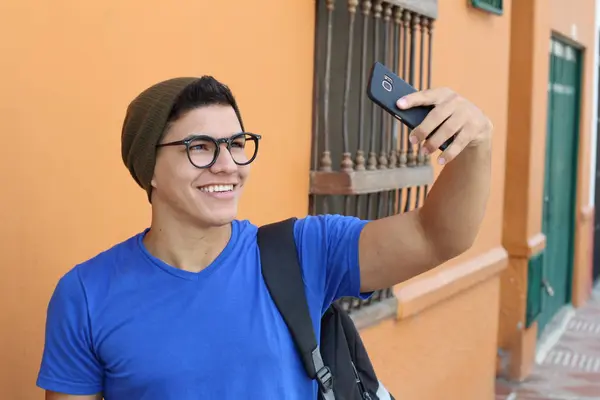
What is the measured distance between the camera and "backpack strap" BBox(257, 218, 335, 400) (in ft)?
5.58

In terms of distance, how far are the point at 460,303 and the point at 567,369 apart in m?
2.25

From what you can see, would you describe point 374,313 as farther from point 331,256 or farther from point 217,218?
point 217,218

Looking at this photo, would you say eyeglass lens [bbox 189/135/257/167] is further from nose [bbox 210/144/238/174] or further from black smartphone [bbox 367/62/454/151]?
black smartphone [bbox 367/62/454/151]

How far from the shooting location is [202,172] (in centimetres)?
168

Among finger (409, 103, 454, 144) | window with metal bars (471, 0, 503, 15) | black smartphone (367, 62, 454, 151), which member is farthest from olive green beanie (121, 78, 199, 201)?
window with metal bars (471, 0, 503, 15)

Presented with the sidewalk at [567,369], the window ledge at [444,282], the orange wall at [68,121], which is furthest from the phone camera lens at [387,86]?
the sidewalk at [567,369]

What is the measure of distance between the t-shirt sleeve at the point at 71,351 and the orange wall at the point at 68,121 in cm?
51

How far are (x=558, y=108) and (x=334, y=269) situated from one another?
650cm

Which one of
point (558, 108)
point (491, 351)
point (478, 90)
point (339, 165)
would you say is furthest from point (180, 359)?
point (558, 108)

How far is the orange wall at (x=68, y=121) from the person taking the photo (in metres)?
2.10

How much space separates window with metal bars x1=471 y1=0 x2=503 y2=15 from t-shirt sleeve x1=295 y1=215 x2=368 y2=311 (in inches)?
132

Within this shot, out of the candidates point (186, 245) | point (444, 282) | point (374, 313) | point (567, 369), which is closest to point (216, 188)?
point (186, 245)

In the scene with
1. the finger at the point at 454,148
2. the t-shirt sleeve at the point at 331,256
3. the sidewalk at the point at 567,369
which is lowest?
the sidewalk at the point at 567,369

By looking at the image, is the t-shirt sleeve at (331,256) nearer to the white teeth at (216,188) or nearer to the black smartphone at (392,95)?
the white teeth at (216,188)
